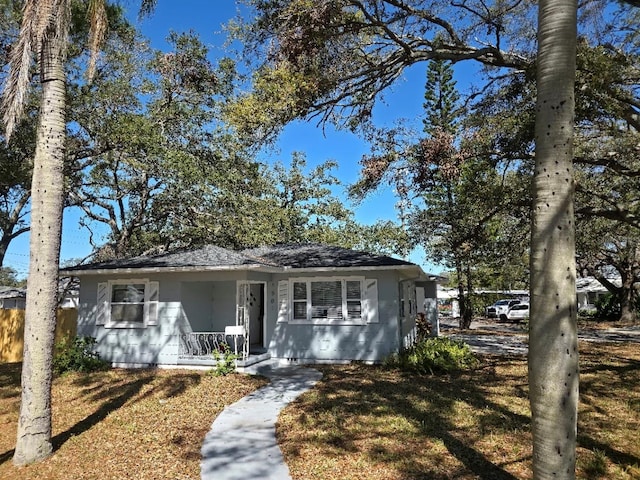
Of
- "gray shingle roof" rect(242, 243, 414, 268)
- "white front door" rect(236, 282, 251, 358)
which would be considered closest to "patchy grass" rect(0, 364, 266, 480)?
"white front door" rect(236, 282, 251, 358)

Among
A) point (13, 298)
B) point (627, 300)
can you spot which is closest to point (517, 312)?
point (627, 300)

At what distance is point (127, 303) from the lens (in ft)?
41.9

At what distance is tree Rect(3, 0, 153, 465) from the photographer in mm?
5574

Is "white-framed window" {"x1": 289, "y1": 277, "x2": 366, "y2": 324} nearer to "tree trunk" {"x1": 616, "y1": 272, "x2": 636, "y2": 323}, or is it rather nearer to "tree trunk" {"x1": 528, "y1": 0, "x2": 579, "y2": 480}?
"tree trunk" {"x1": 528, "y1": 0, "x2": 579, "y2": 480}

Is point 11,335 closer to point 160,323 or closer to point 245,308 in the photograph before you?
point 160,323

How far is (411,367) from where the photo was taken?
11359mm

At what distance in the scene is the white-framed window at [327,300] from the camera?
12562mm

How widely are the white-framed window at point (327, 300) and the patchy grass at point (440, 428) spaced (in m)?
2.22

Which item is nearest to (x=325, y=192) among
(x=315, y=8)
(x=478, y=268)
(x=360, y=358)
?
(x=478, y=268)

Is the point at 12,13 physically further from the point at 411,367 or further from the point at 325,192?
the point at 325,192

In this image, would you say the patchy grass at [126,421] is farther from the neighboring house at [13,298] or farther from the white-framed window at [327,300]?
the neighboring house at [13,298]

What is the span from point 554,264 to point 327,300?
952 cm

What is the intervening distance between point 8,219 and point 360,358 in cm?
1475

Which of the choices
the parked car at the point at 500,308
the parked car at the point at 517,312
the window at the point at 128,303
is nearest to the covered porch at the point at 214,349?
the window at the point at 128,303
